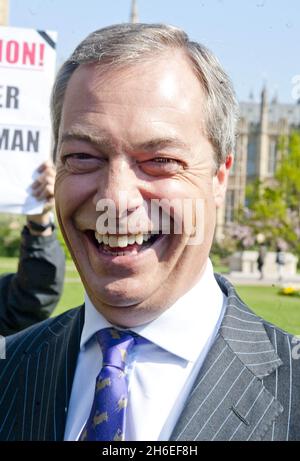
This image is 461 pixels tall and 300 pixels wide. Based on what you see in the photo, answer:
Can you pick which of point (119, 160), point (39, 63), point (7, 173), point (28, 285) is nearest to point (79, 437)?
point (119, 160)

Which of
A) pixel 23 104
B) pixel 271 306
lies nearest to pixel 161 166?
pixel 23 104

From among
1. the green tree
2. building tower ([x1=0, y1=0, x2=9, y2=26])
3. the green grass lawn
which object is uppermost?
building tower ([x1=0, y1=0, x2=9, y2=26])

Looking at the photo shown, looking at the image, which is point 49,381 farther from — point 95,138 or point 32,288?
point 32,288

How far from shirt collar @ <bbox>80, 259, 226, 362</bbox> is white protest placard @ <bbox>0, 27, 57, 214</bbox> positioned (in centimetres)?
160

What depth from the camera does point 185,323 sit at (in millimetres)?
1685

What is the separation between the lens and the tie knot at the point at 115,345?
1630 millimetres

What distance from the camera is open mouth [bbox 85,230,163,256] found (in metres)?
1.62

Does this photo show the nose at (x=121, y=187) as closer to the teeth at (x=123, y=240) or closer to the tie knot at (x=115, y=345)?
the teeth at (x=123, y=240)

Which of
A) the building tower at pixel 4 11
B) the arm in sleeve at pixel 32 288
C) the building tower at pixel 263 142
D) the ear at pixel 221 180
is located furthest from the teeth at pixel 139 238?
the building tower at pixel 263 142

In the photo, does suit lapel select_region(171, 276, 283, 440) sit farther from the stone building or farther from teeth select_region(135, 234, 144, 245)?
the stone building

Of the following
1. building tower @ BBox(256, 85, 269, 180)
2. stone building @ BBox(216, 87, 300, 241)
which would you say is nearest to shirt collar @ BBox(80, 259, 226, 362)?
stone building @ BBox(216, 87, 300, 241)

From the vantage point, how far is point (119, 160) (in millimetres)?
1559

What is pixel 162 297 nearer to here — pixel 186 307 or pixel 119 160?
pixel 186 307

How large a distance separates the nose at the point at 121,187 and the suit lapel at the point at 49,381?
44cm
